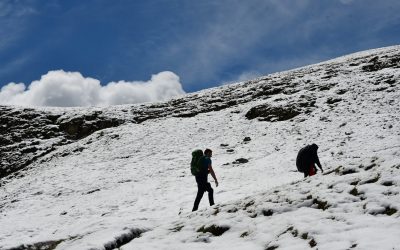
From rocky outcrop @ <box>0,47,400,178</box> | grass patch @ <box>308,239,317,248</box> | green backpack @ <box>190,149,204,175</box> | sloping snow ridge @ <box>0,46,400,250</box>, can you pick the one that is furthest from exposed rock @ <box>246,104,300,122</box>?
grass patch @ <box>308,239,317,248</box>

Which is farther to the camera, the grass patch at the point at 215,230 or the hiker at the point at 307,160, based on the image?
the hiker at the point at 307,160

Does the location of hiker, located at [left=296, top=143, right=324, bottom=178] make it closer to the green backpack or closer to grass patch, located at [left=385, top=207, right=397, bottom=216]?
the green backpack

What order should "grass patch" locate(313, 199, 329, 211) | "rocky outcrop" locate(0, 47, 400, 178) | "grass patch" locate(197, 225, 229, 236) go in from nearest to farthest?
1. "grass patch" locate(313, 199, 329, 211)
2. "grass patch" locate(197, 225, 229, 236)
3. "rocky outcrop" locate(0, 47, 400, 178)

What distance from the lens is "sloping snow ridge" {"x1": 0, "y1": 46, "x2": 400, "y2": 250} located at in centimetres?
902

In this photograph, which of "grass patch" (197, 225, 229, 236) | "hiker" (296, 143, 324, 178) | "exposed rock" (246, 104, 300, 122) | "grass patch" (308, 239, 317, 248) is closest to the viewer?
"grass patch" (308, 239, 317, 248)

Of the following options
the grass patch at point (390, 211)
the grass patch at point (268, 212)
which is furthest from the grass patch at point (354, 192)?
the grass patch at point (268, 212)

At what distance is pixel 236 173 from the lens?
23.8 m

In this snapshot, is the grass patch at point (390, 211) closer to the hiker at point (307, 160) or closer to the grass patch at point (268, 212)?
the grass patch at point (268, 212)

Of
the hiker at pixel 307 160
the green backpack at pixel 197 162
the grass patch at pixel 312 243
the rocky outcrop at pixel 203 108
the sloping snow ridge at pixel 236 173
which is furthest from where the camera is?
the rocky outcrop at pixel 203 108

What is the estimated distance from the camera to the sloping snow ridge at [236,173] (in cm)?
902

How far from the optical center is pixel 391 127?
82.9 feet

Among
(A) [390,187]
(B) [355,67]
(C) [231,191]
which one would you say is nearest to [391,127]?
(C) [231,191]

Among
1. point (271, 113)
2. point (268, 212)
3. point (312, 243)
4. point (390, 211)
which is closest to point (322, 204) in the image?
point (268, 212)

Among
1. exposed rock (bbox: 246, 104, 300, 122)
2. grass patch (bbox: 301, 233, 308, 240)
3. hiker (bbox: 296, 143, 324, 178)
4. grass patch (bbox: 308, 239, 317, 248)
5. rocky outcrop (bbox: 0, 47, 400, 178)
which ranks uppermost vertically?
rocky outcrop (bbox: 0, 47, 400, 178)
